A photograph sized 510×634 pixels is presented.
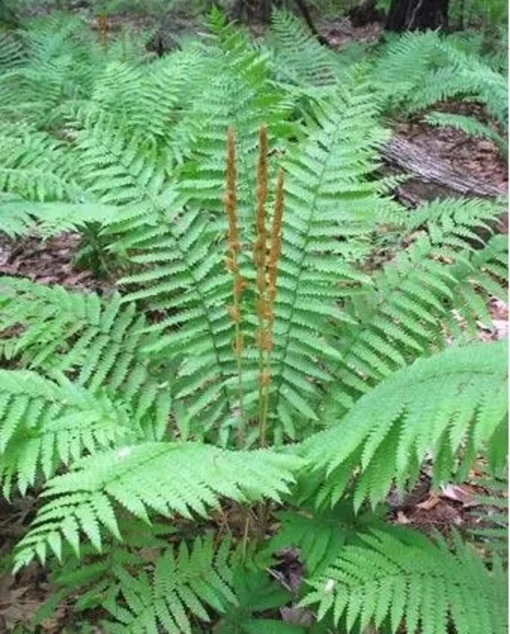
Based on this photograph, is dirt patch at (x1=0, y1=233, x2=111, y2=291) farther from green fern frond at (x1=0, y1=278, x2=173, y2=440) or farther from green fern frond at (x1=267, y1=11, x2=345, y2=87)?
green fern frond at (x1=267, y1=11, x2=345, y2=87)

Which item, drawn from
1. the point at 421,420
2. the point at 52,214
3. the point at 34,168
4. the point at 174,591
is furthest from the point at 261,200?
the point at 34,168

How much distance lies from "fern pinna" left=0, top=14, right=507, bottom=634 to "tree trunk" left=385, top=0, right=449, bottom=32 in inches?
223

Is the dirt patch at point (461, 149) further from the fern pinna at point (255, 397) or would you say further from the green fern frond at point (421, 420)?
the green fern frond at point (421, 420)

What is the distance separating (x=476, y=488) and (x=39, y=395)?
60.8 inches

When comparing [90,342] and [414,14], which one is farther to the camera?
[414,14]

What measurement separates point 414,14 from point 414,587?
7427mm

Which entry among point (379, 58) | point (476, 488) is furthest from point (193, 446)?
point (379, 58)

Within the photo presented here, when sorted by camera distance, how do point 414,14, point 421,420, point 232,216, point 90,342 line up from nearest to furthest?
1. point 421,420
2. point 232,216
3. point 90,342
4. point 414,14

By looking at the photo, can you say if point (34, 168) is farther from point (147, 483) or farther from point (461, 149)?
point (461, 149)

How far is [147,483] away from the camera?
70.1 inches

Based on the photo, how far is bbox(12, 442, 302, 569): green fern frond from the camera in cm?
171

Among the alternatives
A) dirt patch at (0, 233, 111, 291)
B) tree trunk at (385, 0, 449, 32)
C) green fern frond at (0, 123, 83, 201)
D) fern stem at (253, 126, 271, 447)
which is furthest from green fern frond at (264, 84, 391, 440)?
tree trunk at (385, 0, 449, 32)

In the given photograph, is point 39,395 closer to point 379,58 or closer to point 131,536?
point 131,536

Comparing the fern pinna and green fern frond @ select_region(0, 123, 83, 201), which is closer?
the fern pinna
